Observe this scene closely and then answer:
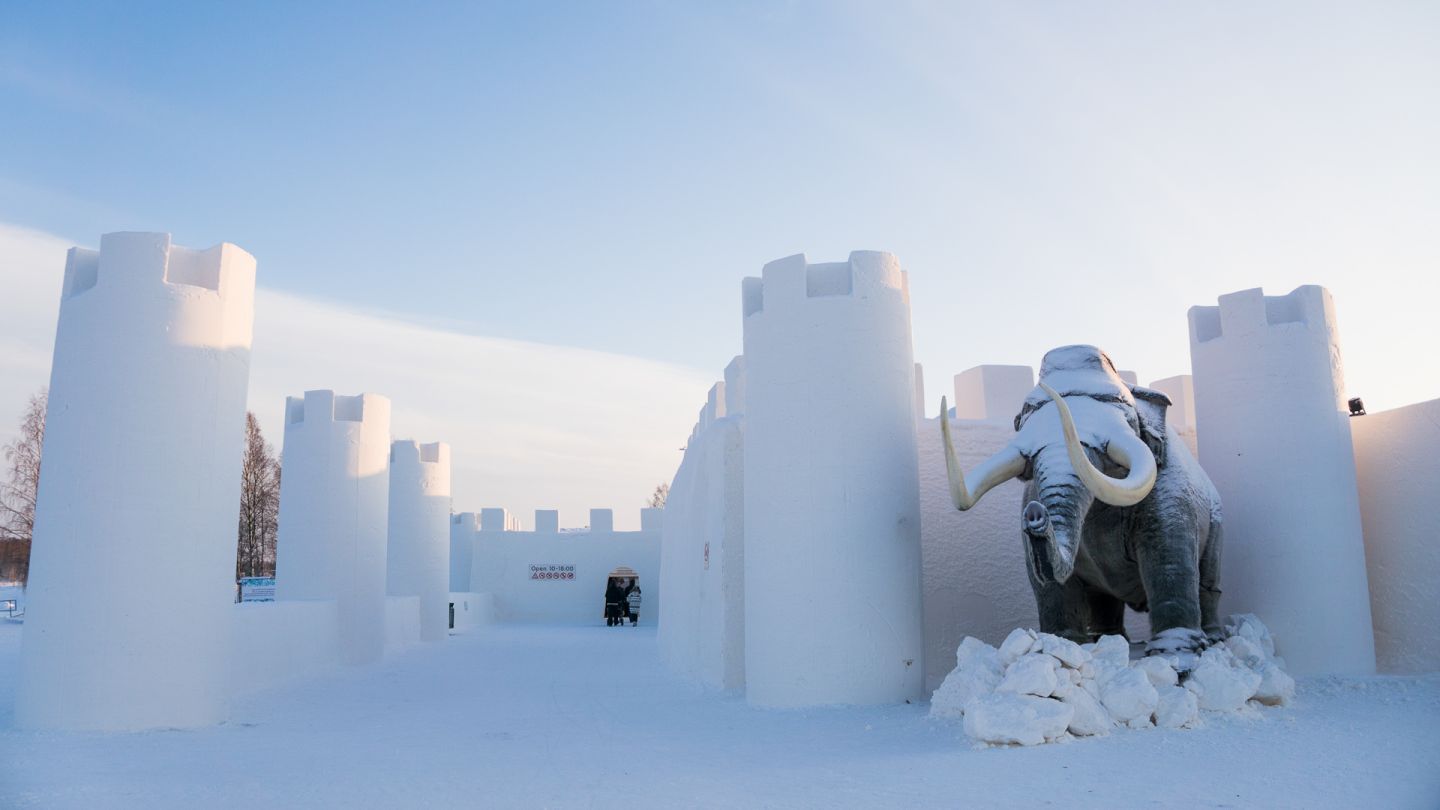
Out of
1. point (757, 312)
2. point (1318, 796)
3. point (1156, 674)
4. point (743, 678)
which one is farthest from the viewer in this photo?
point (743, 678)

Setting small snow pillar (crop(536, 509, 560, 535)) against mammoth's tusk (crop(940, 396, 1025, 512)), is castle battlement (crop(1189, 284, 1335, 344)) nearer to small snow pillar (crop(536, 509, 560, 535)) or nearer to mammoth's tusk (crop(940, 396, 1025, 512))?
mammoth's tusk (crop(940, 396, 1025, 512))

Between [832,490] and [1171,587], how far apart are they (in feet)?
8.52

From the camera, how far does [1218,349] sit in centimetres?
1010

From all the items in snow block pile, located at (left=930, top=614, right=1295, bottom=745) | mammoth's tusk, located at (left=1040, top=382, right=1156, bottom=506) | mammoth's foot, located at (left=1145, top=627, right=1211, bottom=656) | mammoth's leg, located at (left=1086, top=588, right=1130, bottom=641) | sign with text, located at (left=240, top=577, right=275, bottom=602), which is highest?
mammoth's tusk, located at (left=1040, top=382, right=1156, bottom=506)

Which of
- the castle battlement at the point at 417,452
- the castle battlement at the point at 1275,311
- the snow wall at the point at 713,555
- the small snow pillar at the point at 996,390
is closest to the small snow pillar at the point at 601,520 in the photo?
the castle battlement at the point at 417,452

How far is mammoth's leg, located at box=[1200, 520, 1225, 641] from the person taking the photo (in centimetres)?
843

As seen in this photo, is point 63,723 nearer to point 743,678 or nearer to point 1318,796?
point 743,678

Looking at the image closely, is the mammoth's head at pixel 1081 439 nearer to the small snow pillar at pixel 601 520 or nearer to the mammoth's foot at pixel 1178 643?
the mammoth's foot at pixel 1178 643

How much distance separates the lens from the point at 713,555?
1181 centimetres

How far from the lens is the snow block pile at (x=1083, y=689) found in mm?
6477

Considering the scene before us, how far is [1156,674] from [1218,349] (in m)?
4.15

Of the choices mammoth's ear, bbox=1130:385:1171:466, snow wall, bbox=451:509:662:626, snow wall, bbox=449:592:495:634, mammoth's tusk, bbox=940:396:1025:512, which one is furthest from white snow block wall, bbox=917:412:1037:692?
snow wall, bbox=451:509:662:626

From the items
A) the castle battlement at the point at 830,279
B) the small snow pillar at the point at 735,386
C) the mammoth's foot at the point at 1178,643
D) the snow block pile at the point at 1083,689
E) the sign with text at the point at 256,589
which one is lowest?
the snow block pile at the point at 1083,689

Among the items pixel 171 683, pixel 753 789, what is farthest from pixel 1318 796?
pixel 171 683
